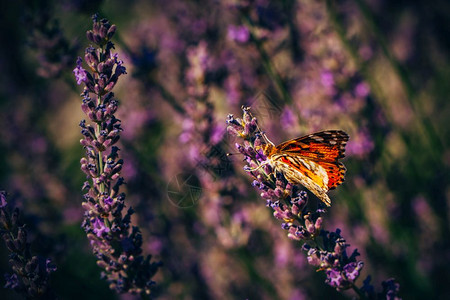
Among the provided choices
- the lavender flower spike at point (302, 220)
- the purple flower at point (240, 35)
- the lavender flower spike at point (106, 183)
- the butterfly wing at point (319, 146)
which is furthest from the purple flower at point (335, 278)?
the purple flower at point (240, 35)

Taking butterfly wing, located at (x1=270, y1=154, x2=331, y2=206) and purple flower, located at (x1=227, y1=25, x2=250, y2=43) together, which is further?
purple flower, located at (x1=227, y1=25, x2=250, y2=43)

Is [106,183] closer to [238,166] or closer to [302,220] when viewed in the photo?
[302,220]

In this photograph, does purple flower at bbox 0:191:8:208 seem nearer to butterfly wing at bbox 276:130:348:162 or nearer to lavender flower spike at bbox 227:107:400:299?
lavender flower spike at bbox 227:107:400:299

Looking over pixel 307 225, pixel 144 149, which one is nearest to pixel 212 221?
pixel 144 149

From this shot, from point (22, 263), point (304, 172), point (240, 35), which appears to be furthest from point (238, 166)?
point (22, 263)

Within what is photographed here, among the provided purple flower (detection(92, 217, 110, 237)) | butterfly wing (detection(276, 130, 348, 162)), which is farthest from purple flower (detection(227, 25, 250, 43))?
purple flower (detection(92, 217, 110, 237))

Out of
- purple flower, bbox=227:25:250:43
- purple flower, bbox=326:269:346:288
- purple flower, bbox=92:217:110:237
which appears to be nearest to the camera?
purple flower, bbox=326:269:346:288

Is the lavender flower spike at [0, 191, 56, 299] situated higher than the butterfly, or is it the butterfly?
the butterfly

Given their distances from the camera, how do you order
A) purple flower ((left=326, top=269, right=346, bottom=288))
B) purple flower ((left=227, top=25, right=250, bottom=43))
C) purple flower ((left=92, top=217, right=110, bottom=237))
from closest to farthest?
purple flower ((left=326, top=269, right=346, bottom=288)) < purple flower ((left=92, top=217, right=110, bottom=237)) < purple flower ((left=227, top=25, right=250, bottom=43))

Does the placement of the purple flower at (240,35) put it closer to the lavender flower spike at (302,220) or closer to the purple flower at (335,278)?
the lavender flower spike at (302,220)
